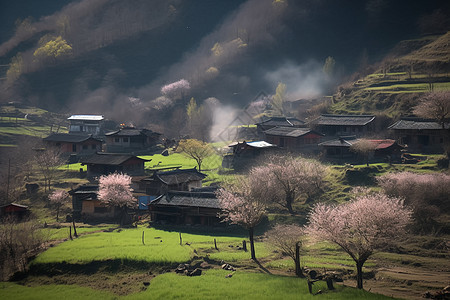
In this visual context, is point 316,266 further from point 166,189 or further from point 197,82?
point 197,82

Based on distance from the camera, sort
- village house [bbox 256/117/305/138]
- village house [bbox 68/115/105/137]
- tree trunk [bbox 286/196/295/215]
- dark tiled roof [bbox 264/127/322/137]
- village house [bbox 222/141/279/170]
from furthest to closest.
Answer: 1. village house [bbox 68/115/105/137]
2. village house [bbox 256/117/305/138]
3. dark tiled roof [bbox 264/127/322/137]
4. village house [bbox 222/141/279/170]
5. tree trunk [bbox 286/196/295/215]

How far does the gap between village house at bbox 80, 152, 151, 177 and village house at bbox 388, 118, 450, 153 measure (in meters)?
43.0

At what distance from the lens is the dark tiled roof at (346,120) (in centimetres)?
7312

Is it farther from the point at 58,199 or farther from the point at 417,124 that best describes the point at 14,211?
the point at 417,124

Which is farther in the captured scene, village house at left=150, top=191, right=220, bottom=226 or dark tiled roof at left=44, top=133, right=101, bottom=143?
dark tiled roof at left=44, top=133, right=101, bottom=143

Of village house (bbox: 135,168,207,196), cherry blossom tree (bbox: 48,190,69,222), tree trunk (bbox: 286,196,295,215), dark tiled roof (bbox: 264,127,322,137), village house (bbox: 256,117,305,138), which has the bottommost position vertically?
tree trunk (bbox: 286,196,295,215)

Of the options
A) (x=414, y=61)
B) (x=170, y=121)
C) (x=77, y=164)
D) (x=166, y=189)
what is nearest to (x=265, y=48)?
(x=170, y=121)

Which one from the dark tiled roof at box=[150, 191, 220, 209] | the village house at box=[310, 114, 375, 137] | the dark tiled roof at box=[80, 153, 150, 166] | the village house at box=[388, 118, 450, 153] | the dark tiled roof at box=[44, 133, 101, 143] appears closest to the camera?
the dark tiled roof at box=[150, 191, 220, 209]

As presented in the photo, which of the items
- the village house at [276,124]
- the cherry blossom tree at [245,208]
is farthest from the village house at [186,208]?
the village house at [276,124]

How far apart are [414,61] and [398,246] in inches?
3012

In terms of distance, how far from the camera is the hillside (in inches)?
3206

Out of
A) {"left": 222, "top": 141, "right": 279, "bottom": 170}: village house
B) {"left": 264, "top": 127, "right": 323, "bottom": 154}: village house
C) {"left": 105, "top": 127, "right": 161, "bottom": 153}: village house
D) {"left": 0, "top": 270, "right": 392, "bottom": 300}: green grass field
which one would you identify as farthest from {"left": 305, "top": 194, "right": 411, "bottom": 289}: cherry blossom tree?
{"left": 105, "top": 127, "right": 161, "bottom": 153}: village house

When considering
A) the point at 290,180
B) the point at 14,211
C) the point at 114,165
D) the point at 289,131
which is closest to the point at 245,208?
the point at 290,180

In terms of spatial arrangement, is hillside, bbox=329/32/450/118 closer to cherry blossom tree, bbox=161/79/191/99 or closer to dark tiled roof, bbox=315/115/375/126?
dark tiled roof, bbox=315/115/375/126
